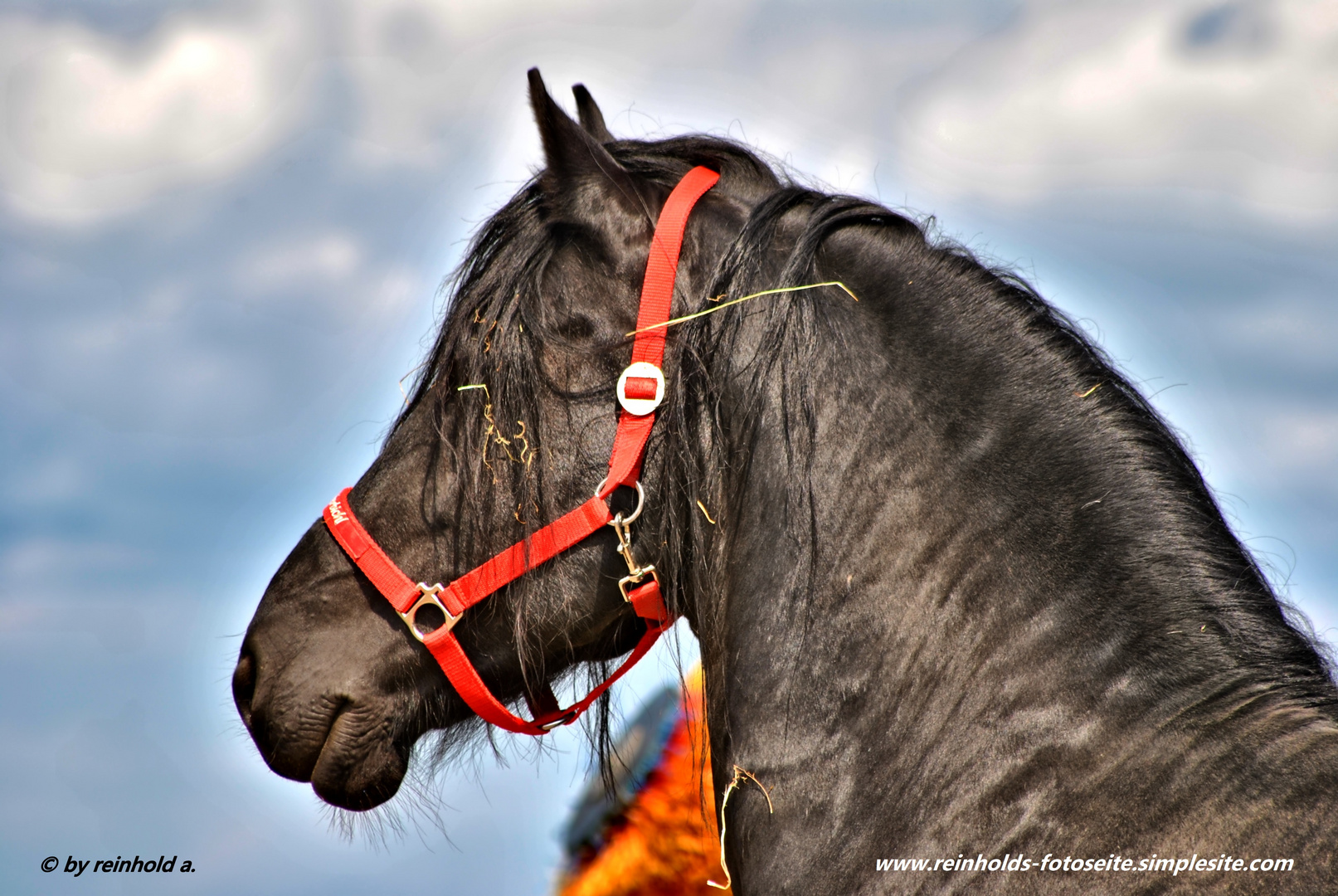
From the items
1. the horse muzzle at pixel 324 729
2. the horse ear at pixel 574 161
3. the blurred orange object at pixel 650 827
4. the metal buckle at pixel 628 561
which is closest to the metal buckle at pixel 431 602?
the horse muzzle at pixel 324 729

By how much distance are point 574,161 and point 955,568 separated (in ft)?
4.45

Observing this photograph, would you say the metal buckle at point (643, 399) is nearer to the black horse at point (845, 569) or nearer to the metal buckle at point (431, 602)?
the black horse at point (845, 569)

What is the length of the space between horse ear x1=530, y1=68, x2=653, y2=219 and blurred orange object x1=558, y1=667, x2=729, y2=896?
1880mm

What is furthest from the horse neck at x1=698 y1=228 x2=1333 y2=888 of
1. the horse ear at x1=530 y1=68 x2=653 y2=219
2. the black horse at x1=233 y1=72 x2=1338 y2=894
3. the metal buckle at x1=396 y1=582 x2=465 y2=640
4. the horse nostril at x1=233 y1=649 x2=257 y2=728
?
the horse nostril at x1=233 y1=649 x2=257 y2=728

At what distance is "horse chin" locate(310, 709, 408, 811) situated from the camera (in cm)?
220

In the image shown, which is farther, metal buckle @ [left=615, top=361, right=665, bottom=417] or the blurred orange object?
the blurred orange object

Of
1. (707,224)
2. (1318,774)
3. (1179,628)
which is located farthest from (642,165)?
(1318,774)

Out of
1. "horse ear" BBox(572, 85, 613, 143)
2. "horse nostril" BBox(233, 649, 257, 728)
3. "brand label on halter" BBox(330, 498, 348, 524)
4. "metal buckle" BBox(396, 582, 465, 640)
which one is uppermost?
"horse ear" BBox(572, 85, 613, 143)

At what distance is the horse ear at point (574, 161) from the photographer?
7.07 ft

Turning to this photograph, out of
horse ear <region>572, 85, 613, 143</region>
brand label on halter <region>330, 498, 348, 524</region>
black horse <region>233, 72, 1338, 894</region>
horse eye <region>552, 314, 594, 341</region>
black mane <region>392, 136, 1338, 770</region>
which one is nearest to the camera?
black horse <region>233, 72, 1338, 894</region>

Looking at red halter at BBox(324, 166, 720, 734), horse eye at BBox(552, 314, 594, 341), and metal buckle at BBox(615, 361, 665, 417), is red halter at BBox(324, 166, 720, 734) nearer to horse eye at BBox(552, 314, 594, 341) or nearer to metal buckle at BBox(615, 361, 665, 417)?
metal buckle at BBox(615, 361, 665, 417)

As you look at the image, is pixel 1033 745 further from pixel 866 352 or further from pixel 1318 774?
pixel 866 352

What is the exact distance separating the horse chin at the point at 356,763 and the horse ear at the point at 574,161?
144 cm

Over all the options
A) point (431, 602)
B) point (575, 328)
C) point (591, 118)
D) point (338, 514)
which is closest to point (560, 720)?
point (431, 602)
